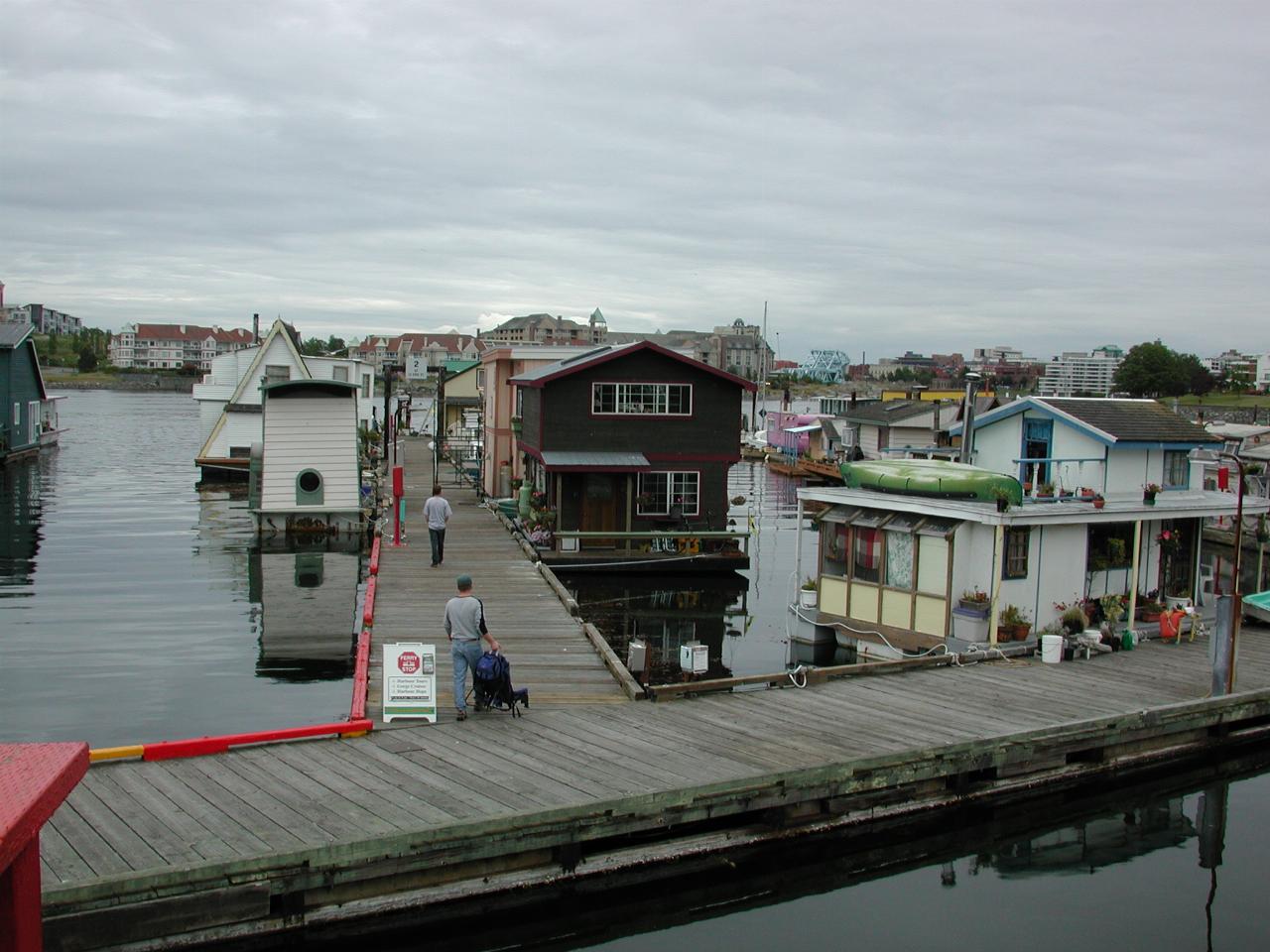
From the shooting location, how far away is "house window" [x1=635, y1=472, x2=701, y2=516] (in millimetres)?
35656

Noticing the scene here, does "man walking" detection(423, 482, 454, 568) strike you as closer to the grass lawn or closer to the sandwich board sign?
the sandwich board sign

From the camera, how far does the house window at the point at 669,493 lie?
117ft

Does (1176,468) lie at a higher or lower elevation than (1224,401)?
lower

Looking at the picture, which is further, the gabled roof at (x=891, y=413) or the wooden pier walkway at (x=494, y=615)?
the gabled roof at (x=891, y=413)

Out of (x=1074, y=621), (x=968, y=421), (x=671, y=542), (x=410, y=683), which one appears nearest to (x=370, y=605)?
(x=410, y=683)

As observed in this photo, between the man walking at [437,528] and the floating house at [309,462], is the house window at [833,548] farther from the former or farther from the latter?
the floating house at [309,462]

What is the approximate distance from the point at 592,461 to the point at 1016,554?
15865mm

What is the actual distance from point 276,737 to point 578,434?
22.3 metres

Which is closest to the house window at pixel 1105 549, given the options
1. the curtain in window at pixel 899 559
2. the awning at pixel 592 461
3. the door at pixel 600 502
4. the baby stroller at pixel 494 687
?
the curtain in window at pixel 899 559

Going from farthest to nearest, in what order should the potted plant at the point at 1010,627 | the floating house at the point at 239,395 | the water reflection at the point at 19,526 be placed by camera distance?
1. the floating house at the point at 239,395
2. the water reflection at the point at 19,526
3. the potted plant at the point at 1010,627

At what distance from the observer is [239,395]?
→ 5641 cm

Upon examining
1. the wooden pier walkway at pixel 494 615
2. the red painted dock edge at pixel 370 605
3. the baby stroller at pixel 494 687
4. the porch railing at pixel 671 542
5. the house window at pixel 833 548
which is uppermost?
the house window at pixel 833 548

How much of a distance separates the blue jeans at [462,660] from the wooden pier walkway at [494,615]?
367 millimetres

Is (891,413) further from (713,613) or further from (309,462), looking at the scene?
(713,613)
